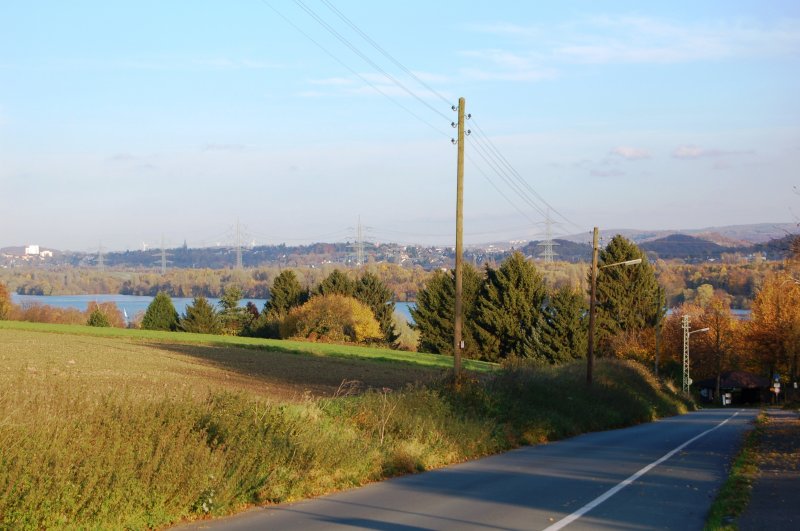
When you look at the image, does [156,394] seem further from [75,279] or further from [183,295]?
[75,279]

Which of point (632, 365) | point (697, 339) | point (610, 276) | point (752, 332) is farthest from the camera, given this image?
point (697, 339)

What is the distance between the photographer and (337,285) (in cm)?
10000

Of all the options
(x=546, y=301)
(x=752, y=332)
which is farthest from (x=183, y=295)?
(x=752, y=332)

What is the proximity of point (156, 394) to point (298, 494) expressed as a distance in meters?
2.66

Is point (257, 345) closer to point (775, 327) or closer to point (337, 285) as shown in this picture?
point (337, 285)

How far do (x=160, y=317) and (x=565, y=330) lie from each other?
160 ft

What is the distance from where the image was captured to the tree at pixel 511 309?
86812 millimetres

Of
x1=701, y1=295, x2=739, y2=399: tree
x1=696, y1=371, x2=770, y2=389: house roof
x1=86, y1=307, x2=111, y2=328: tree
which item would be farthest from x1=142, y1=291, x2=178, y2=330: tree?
x1=696, y1=371, x2=770, y2=389: house roof

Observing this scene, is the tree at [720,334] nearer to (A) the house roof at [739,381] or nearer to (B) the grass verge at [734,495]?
(A) the house roof at [739,381]

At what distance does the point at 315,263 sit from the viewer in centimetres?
19612

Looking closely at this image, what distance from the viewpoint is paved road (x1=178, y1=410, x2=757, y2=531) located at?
11.2m

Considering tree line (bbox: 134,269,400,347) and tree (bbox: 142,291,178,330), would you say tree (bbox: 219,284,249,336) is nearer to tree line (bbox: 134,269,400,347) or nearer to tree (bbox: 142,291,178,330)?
tree line (bbox: 134,269,400,347)

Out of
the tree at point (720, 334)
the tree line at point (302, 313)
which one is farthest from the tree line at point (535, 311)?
the tree at point (720, 334)

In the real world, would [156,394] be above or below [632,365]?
above
